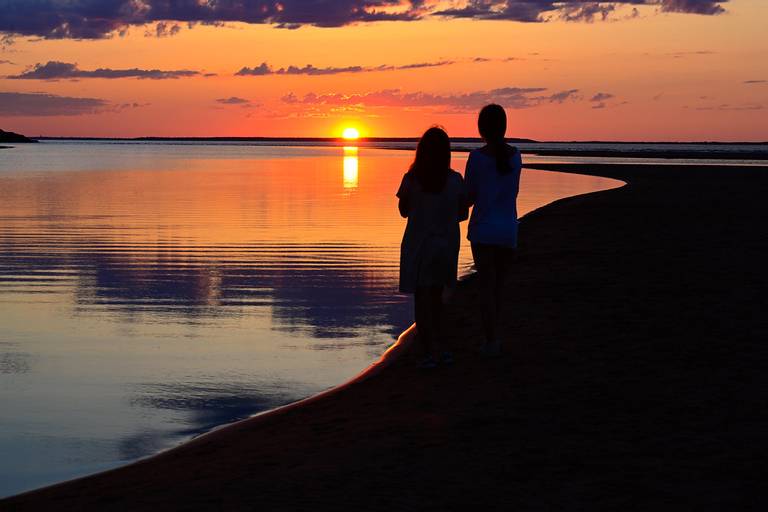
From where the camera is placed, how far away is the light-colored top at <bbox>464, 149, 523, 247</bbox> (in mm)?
9156

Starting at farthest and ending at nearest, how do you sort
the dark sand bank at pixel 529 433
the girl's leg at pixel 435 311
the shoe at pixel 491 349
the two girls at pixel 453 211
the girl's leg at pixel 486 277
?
the shoe at pixel 491 349 < the girl's leg at pixel 435 311 < the girl's leg at pixel 486 277 < the two girls at pixel 453 211 < the dark sand bank at pixel 529 433

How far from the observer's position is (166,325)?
12.2 m

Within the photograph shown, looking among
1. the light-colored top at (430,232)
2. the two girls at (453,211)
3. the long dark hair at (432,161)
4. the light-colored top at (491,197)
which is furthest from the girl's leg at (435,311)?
the long dark hair at (432,161)

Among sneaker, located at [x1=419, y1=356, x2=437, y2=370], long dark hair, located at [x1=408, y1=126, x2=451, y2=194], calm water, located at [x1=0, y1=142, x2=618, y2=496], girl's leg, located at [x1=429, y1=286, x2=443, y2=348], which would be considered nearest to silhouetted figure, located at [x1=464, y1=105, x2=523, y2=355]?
long dark hair, located at [x1=408, y1=126, x2=451, y2=194]

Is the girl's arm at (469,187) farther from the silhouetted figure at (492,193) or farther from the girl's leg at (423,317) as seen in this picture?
the girl's leg at (423,317)

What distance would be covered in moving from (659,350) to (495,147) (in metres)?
2.45

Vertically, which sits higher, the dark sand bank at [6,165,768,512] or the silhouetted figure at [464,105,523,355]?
the silhouetted figure at [464,105,523,355]

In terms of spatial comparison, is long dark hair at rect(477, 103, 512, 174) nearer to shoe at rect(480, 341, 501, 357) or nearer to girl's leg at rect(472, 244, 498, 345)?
girl's leg at rect(472, 244, 498, 345)

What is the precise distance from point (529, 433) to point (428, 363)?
7.94ft

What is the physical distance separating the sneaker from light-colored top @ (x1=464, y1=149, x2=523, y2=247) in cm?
113

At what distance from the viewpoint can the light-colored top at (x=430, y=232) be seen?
908 centimetres

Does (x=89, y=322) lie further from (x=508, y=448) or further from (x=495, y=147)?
(x=508, y=448)

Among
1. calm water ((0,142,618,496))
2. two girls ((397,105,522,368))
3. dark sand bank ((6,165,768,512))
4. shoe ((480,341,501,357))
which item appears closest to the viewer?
dark sand bank ((6,165,768,512))

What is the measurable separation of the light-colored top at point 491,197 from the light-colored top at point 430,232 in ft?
0.45
